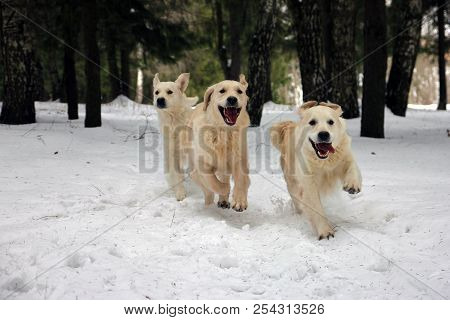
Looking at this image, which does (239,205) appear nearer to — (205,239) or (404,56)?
(205,239)

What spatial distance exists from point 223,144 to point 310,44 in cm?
616

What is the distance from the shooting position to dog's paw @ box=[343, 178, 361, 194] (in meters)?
4.16

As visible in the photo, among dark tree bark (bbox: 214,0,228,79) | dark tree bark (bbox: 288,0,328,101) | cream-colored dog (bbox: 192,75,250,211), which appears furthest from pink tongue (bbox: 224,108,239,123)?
dark tree bark (bbox: 214,0,228,79)

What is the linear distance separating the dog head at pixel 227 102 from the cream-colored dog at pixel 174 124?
3.83ft

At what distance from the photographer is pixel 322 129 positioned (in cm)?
410

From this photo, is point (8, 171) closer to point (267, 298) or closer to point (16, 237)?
point (16, 237)

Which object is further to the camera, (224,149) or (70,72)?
(70,72)

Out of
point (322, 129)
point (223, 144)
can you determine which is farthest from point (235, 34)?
point (322, 129)

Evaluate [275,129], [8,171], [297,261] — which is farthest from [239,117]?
[8,171]

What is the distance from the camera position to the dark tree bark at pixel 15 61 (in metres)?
9.48

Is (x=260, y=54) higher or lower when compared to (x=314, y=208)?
higher

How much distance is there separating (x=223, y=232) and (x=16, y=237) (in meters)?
1.81

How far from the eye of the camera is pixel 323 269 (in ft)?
11.1

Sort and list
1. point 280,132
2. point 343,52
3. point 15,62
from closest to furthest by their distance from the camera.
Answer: point 280,132, point 15,62, point 343,52
